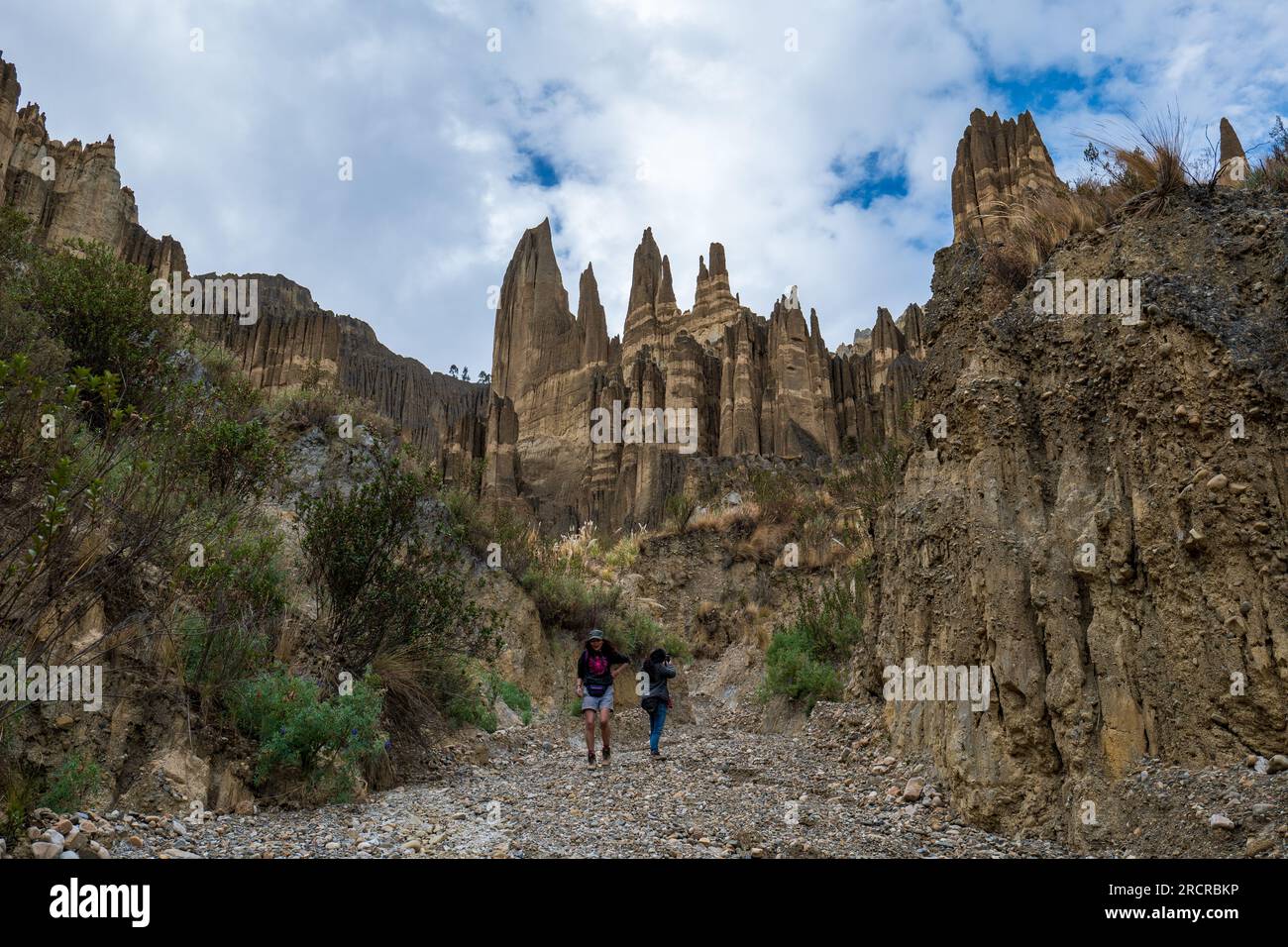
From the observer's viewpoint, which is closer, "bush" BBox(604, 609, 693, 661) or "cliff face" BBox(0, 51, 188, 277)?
"bush" BBox(604, 609, 693, 661)

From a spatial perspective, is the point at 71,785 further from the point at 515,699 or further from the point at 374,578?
the point at 515,699

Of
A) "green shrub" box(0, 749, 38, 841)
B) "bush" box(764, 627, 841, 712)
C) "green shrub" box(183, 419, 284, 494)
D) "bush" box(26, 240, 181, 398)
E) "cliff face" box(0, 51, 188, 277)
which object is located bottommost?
"bush" box(764, 627, 841, 712)

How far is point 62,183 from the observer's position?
32.3m

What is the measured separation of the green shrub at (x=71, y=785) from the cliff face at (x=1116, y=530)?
6.09 metres

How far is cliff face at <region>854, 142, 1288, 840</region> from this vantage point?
4.82 metres

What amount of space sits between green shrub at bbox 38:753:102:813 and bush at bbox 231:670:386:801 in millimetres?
1325

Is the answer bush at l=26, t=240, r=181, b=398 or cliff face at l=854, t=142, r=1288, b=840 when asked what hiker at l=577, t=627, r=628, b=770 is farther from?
bush at l=26, t=240, r=181, b=398

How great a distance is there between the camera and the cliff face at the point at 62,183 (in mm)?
29188

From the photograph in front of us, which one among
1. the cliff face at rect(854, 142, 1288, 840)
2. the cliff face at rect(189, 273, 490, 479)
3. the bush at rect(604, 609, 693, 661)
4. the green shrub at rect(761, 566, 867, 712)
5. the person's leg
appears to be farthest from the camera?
the cliff face at rect(189, 273, 490, 479)

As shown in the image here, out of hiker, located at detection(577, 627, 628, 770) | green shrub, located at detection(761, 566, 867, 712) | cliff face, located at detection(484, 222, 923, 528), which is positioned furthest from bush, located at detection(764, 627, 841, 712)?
cliff face, located at detection(484, 222, 923, 528)

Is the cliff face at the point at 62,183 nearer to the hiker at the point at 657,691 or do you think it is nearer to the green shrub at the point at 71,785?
the hiker at the point at 657,691

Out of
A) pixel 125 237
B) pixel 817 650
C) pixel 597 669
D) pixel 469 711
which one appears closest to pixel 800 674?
pixel 817 650
